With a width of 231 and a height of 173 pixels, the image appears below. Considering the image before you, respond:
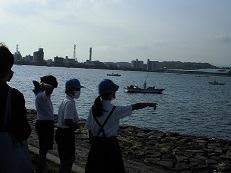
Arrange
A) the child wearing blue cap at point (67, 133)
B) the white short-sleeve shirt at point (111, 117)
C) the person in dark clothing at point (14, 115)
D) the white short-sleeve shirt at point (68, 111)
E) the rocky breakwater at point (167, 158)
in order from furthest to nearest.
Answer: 1. the rocky breakwater at point (167, 158)
2. the child wearing blue cap at point (67, 133)
3. the white short-sleeve shirt at point (68, 111)
4. the white short-sleeve shirt at point (111, 117)
5. the person in dark clothing at point (14, 115)

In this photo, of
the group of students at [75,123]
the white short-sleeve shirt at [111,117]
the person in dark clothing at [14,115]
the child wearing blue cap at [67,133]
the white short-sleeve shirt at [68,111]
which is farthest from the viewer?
the child wearing blue cap at [67,133]

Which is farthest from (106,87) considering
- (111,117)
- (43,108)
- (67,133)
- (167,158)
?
(167,158)

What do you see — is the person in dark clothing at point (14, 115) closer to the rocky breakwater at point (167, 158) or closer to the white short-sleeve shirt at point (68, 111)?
the white short-sleeve shirt at point (68, 111)

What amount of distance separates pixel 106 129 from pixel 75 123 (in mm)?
784

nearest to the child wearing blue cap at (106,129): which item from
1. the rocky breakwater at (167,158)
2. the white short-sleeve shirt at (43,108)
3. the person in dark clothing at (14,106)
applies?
the person in dark clothing at (14,106)

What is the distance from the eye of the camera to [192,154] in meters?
9.35

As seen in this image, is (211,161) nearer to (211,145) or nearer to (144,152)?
(144,152)

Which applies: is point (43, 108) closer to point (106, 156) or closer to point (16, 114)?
point (106, 156)

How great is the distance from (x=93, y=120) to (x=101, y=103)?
26 centimetres

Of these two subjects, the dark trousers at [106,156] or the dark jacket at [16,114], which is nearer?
the dark jacket at [16,114]

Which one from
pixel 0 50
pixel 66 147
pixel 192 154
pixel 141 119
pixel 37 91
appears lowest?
pixel 141 119

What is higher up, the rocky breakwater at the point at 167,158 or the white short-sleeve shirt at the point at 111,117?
the white short-sleeve shirt at the point at 111,117

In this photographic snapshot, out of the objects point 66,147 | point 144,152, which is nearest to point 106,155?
point 66,147

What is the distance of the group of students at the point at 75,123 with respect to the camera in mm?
3059
